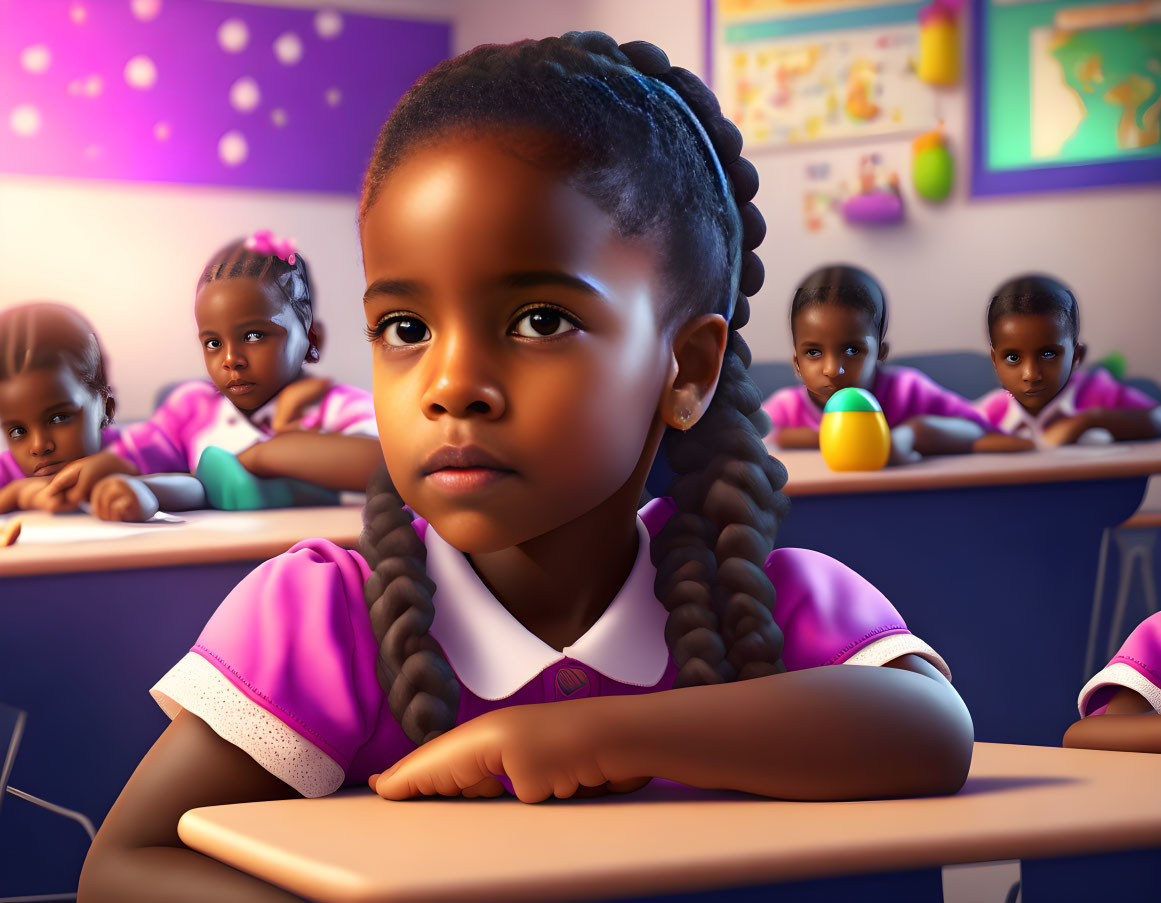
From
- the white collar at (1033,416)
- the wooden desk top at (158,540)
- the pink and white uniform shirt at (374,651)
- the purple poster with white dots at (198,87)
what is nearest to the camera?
the pink and white uniform shirt at (374,651)

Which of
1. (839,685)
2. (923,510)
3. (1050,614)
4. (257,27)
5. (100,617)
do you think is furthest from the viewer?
(257,27)

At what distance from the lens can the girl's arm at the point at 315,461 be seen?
1.92 meters

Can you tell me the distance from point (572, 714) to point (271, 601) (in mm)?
232

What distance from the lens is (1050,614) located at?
2.31 metres

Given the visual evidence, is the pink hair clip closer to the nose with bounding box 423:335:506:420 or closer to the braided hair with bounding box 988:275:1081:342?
the braided hair with bounding box 988:275:1081:342

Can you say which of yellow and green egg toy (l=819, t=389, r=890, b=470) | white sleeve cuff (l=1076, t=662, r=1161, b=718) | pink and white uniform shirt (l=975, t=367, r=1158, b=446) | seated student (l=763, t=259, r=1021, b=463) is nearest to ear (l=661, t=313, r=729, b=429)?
white sleeve cuff (l=1076, t=662, r=1161, b=718)

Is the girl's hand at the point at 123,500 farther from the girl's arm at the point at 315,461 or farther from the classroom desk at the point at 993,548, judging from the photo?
the classroom desk at the point at 993,548

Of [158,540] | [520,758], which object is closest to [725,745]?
[520,758]

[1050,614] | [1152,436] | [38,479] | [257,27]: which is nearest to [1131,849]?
[38,479]

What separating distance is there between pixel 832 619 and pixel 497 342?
1.05 feet

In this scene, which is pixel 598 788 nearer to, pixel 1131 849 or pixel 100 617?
pixel 1131 849

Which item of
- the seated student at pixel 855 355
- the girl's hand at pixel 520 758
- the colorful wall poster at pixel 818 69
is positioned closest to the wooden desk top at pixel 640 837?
the girl's hand at pixel 520 758

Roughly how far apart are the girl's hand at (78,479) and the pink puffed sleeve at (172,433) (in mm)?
219

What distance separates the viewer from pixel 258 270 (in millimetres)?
1936
